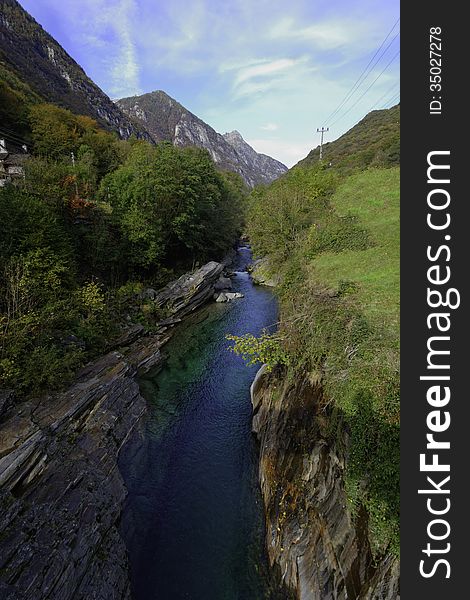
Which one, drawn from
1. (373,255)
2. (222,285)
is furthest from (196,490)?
(222,285)

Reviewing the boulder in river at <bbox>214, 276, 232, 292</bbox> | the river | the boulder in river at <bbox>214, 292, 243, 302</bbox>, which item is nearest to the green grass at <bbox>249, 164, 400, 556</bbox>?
the river

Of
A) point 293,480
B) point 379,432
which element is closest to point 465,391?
point 379,432

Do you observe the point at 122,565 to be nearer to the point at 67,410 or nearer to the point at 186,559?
the point at 186,559

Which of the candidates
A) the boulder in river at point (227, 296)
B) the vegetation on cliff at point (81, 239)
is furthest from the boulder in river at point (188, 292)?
the vegetation on cliff at point (81, 239)

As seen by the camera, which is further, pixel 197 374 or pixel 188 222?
pixel 188 222

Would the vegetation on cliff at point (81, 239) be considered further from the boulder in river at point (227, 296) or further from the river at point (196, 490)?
the boulder in river at point (227, 296)

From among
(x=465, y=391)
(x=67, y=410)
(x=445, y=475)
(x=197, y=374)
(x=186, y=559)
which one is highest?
(x=465, y=391)

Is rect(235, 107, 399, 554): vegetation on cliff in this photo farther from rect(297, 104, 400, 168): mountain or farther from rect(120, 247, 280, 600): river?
rect(297, 104, 400, 168): mountain
